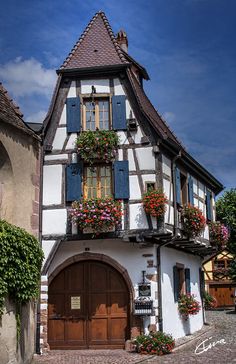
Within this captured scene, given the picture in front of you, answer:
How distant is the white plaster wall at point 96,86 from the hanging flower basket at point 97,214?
11.4ft

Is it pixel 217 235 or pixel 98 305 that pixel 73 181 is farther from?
pixel 217 235

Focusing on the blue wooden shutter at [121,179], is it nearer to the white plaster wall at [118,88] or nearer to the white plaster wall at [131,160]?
the white plaster wall at [131,160]

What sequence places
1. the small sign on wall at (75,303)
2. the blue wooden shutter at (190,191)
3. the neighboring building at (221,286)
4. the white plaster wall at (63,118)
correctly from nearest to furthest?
the small sign on wall at (75,303) → the white plaster wall at (63,118) → the blue wooden shutter at (190,191) → the neighboring building at (221,286)

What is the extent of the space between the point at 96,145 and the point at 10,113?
2.85m

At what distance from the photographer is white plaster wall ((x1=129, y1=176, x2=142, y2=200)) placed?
14.7m

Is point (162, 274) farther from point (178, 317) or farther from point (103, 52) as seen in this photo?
point (103, 52)

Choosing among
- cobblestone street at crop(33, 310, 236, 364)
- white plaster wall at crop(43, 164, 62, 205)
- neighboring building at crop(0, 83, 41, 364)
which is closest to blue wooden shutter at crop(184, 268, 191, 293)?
cobblestone street at crop(33, 310, 236, 364)

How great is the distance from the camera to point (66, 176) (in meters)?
15.2

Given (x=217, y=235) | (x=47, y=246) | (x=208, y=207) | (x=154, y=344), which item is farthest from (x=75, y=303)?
(x=208, y=207)

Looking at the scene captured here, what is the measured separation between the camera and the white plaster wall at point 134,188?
48.4 ft

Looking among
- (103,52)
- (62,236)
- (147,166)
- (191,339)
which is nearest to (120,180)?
(147,166)

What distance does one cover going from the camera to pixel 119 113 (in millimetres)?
15383

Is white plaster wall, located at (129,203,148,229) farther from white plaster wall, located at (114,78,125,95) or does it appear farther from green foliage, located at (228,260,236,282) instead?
green foliage, located at (228,260,236,282)

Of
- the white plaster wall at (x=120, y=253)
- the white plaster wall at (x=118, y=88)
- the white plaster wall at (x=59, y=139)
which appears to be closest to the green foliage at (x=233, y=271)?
the white plaster wall at (x=120, y=253)
